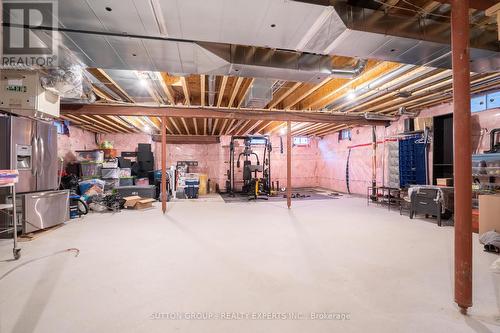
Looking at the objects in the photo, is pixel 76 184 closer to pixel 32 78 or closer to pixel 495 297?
pixel 32 78

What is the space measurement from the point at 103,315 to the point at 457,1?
151 inches

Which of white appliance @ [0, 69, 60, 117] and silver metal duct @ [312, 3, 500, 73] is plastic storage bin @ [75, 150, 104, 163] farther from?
silver metal duct @ [312, 3, 500, 73]

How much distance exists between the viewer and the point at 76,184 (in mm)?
6566

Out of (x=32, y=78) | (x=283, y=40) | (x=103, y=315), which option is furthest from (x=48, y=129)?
(x=283, y=40)

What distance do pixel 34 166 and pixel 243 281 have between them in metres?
4.38

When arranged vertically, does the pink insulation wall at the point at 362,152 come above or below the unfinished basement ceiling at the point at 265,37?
below

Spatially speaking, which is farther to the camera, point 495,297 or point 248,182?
point 248,182

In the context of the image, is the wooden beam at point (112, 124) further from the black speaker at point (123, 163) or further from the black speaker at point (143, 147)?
the black speaker at point (123, 163)

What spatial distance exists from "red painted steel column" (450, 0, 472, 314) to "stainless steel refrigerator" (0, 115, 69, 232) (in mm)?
5804

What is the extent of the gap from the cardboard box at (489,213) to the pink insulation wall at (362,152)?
2194 millimetres

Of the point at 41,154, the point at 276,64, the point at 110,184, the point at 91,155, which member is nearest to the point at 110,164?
the point at 110,184

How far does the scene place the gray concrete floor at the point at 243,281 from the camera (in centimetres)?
169

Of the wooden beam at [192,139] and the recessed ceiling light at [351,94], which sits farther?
the wooden beam at [192,139]

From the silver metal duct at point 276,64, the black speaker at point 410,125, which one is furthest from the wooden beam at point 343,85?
the black speaker at point 410,125
